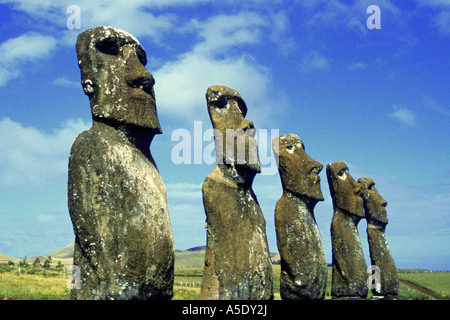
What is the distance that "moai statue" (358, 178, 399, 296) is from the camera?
18047 mm

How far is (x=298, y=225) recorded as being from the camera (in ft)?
44.2

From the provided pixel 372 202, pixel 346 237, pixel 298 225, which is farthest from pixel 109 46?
pixel 372 202

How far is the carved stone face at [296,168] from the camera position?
1388 centimetres

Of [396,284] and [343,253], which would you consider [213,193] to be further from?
[396,284]

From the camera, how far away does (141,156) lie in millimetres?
8273

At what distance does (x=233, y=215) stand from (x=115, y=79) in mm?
3659

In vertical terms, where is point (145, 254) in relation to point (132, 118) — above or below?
below

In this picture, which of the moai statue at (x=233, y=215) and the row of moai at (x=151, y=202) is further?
the moai statue at (x=233, y=215)

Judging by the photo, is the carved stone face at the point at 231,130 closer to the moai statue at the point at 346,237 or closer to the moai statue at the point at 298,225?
the moai statue at the point at 298,225

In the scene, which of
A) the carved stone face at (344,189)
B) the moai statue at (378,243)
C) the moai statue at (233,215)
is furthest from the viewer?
the moai statue at (378,243)

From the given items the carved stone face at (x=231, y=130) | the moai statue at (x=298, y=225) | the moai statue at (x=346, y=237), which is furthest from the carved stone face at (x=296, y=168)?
the carved stone face at (x=231, y=130)

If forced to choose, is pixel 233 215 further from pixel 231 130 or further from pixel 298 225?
pixel 298 225
